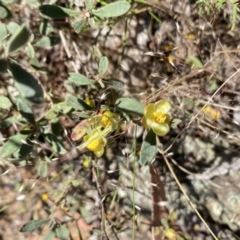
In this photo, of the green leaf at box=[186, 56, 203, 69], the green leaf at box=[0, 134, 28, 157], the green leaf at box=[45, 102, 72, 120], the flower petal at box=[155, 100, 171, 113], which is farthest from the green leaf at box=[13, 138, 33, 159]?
the green leaf at box=[186, 56, 203, 69]

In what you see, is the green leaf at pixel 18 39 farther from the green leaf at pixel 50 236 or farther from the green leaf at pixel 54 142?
the green leaf at pixel 50 236

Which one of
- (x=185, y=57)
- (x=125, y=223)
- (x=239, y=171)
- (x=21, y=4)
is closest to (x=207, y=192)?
(x=239, y=171)

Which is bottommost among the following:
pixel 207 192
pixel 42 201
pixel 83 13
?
pixel 42 201

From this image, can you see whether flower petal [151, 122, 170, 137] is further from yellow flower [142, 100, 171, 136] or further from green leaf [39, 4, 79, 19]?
green leaf [39, 4, 79, 19]

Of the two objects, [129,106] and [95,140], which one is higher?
[129,106]

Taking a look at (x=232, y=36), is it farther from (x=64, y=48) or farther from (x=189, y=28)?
(x=64, y=48)

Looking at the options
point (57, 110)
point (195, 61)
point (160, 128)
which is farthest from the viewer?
point (195, 61)

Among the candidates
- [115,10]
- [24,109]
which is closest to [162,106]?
[115,10]

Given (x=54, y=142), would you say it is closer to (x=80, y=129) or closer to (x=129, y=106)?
(x=80, y=129)
